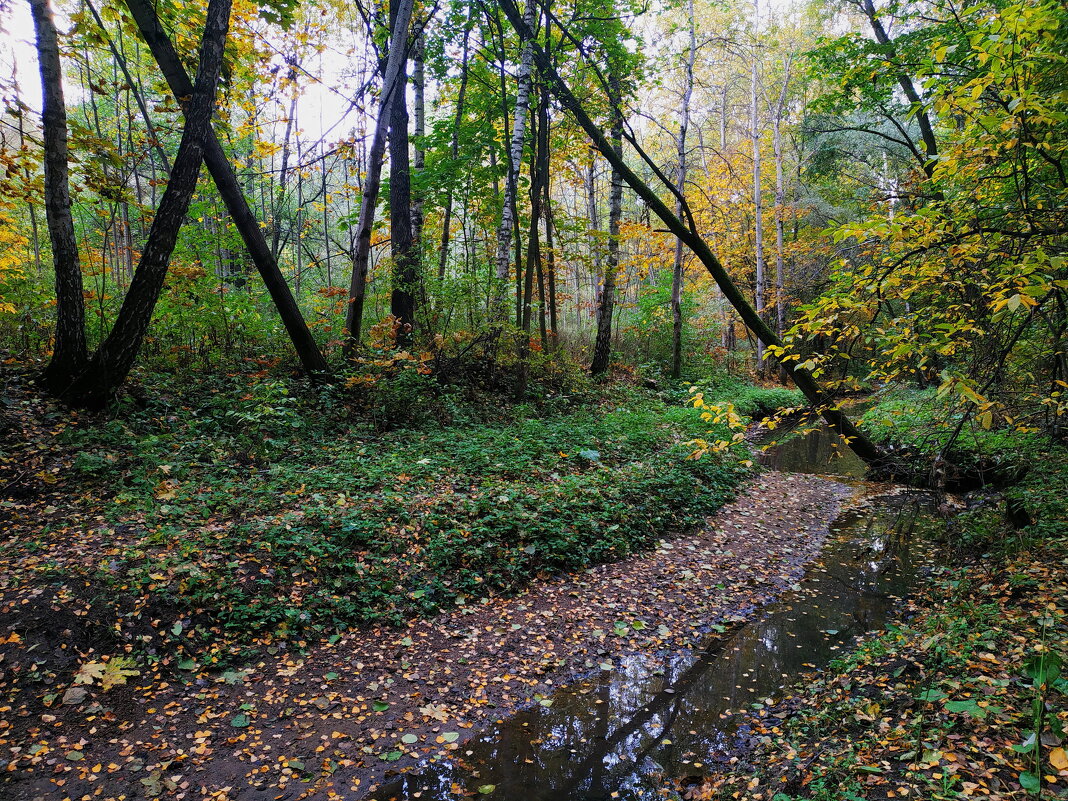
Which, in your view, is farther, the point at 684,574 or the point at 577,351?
the point at 577,351

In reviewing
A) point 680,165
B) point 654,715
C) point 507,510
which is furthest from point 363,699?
point 680,165

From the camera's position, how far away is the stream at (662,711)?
3488 millimetres

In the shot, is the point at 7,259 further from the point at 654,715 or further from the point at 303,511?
the point at 654,715

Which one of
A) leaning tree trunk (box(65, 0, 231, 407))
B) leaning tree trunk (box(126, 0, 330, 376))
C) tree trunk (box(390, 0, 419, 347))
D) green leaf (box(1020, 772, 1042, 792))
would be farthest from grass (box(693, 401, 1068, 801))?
tree trunk (box(390, 0, 419, 347))

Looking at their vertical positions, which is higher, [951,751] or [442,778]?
[951,751]

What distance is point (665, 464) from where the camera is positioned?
345 inches

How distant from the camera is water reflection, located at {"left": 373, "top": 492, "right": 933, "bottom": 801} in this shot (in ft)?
11.5

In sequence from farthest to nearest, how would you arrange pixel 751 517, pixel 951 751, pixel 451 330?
pixel 451 330 → pixel 751 517 → pixel 951 751

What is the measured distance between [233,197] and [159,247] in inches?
84.9

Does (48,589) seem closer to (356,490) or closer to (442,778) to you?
(356,490)

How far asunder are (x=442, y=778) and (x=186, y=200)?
23.9ft

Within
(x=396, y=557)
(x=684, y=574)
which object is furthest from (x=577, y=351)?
(x=396, y=557)

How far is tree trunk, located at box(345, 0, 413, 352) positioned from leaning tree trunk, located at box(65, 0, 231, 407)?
240 cm

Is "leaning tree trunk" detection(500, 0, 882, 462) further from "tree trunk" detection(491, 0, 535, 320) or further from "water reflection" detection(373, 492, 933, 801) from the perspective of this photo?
"tree trunk" detection(491, 0, 535, 320)
